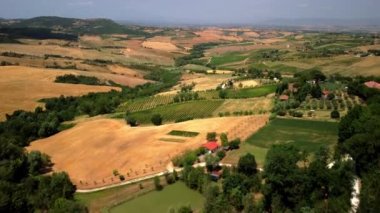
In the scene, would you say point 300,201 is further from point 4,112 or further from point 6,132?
point 4,112

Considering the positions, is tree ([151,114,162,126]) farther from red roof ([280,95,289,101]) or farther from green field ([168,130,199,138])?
red roof ([280,95,289,101])

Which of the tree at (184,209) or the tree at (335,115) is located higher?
the tree at (335,115)

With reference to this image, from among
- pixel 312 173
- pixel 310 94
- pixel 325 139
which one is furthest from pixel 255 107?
pixel 312 173

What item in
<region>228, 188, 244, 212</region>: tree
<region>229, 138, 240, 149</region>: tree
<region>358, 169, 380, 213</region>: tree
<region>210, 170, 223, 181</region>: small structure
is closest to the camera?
<region>358, 169, 380, 213</region>: tree

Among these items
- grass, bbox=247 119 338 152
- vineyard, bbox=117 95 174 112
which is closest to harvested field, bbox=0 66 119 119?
vineyard, bbox=117 95 174 112

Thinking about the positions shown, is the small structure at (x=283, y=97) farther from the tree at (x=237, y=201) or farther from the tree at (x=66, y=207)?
the tree at (x=66, y=207)

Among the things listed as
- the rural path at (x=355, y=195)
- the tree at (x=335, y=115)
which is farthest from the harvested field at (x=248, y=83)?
the rural path at (x=355, y=195)
